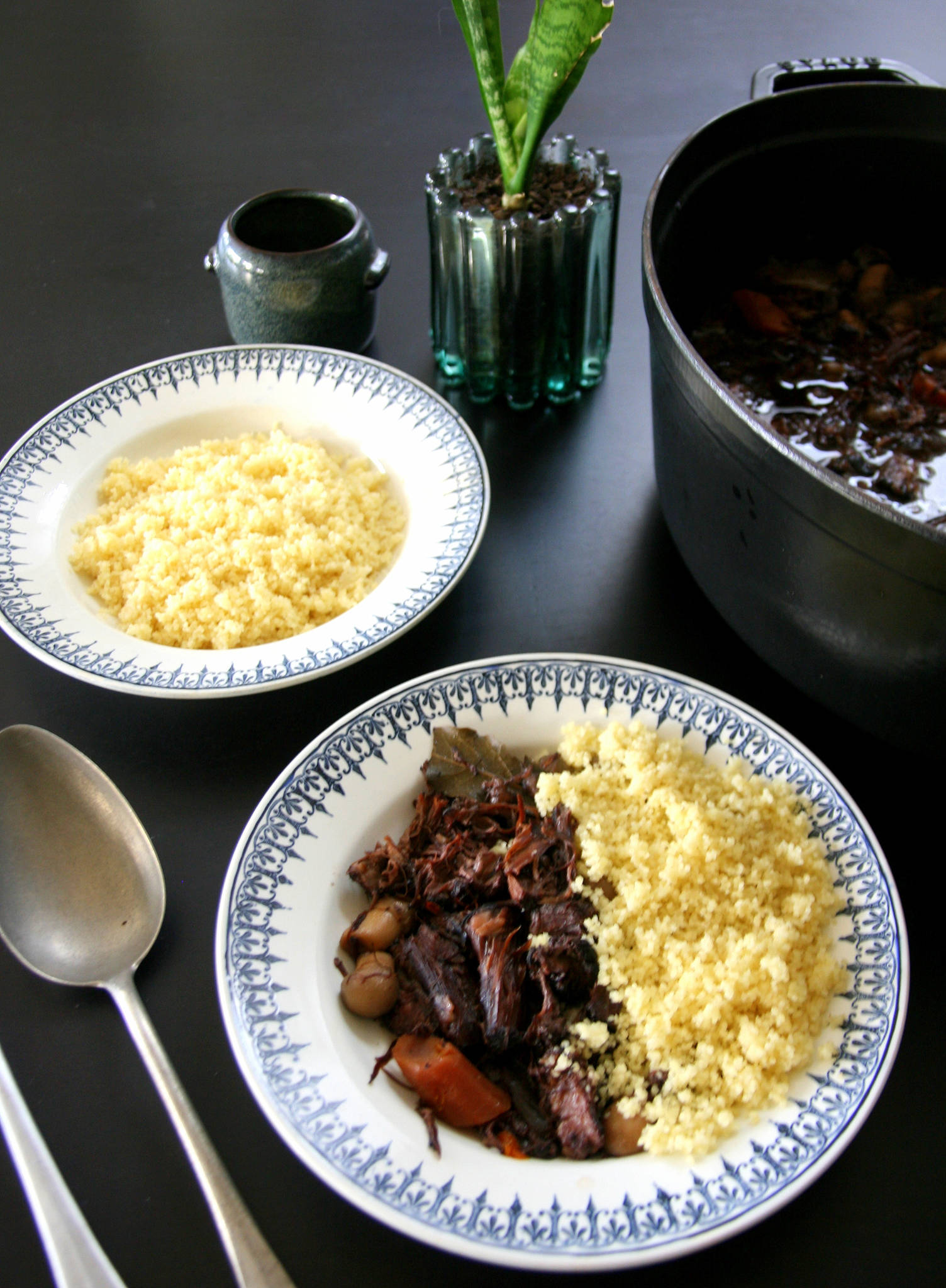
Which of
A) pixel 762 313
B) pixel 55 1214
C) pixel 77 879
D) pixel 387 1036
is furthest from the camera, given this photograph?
pixel 762 313

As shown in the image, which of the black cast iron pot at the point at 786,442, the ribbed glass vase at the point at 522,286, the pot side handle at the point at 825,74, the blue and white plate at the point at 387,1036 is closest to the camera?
the blue and white plate at the point at 387,1036

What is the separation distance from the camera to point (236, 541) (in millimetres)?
1169

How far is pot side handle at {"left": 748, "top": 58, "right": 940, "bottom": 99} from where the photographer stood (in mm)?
1368

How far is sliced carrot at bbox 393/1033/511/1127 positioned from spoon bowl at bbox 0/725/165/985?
0.91 ft

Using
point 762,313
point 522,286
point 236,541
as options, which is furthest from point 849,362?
point 236,541

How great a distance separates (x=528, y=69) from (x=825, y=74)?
1.45 feet

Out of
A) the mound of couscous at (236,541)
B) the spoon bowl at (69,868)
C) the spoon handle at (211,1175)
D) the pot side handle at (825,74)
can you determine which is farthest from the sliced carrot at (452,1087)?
the pot side handle at (825,74)

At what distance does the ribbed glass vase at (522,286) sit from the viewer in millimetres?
1259

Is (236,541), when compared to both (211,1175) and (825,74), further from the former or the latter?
(825,74)

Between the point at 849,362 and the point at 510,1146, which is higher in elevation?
the point at 849,362

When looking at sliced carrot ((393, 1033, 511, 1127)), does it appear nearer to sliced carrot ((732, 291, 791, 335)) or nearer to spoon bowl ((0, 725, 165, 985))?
spoon bowl ((0, 725, 165, 985))

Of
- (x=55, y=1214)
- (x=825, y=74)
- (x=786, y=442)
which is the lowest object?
(x=55, y=1214)

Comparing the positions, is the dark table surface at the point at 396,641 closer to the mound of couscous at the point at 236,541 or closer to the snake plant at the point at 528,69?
the mound of couscous at the point at 236,541

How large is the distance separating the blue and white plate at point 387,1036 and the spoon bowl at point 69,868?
0.14 m
